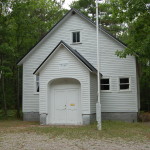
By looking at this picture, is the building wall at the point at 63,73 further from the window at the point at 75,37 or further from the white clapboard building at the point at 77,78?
the window at the point at 75,37

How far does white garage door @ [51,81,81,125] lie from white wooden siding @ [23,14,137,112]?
9.47 feet

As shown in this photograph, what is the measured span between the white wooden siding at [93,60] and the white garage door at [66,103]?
114 inches

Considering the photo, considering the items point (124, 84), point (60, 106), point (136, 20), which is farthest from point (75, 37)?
point (60, 106)

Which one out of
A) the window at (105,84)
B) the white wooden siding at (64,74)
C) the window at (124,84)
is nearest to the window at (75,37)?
the white wooden siding at (64,74)

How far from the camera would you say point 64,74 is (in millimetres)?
17734

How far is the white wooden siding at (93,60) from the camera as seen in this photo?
64.9 feet

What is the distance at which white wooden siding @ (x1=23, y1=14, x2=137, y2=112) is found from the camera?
64.9 ft

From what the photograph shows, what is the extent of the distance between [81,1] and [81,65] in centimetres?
2457

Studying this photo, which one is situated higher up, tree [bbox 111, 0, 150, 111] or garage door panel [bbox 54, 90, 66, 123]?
tree [bbox 111, 0, 150, 111]

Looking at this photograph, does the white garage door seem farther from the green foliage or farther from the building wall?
the green foliage

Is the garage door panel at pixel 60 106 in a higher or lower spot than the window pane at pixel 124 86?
lower

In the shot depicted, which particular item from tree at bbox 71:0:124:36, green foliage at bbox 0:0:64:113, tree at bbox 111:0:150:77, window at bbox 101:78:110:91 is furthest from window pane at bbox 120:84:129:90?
tree at bbox 71:0:124:36

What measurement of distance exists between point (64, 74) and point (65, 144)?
309 inches

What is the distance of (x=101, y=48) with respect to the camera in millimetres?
20422
